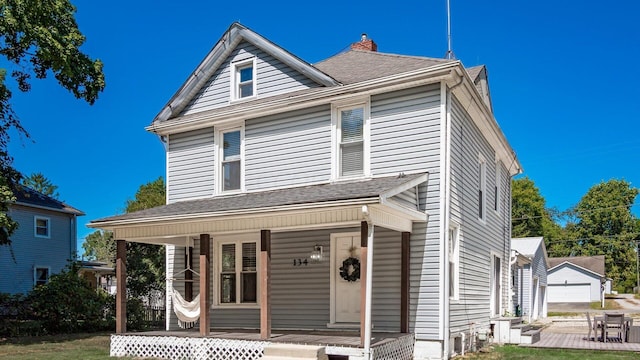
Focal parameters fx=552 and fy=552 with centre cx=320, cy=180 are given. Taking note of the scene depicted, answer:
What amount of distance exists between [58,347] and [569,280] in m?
41.3

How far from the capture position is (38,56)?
49.9 feet

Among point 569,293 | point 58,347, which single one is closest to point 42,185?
point 58,347

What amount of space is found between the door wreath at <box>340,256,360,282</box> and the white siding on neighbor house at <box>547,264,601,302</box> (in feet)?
125

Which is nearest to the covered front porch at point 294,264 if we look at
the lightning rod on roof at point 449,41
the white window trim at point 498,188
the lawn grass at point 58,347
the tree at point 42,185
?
the lawn grass at point 58,347

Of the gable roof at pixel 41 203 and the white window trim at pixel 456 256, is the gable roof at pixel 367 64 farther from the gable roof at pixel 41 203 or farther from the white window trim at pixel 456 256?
the gable roof at pixel 41 203

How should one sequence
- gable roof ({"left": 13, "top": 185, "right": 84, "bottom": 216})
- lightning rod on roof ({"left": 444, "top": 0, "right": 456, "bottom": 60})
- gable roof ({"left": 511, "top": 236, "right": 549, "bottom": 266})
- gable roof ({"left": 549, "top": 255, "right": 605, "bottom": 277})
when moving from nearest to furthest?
lightning rod on roof ({"left": 444, "top": 0, "right": 456, "bottom": 60}) < gable roof ({"left": 13, "top": 185, "right": 84, "bottom": 216}) < gable roof ({"left": 511, "top": 236, "right": 549, "bottom": 266}) < gable roof ({"left": 549, "top": 255, "right": 605, "bottom": 277})

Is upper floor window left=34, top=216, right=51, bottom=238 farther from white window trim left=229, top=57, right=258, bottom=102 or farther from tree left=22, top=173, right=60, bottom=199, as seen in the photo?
tree left=22, top=173, right=60, bottom=199

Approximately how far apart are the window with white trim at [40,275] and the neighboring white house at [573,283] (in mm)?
36033

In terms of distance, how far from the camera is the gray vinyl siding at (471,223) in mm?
11320

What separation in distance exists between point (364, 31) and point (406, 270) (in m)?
8.06

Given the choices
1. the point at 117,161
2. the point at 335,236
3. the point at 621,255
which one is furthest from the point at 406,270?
the point at 621,255

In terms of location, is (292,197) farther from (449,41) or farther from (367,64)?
(449,41)

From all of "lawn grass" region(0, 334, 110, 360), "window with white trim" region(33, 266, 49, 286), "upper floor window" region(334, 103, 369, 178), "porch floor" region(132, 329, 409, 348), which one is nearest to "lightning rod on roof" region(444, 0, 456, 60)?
"upper floor window" region(334, 103, 369, 178)

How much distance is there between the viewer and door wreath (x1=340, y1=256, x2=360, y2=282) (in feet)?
37.2
